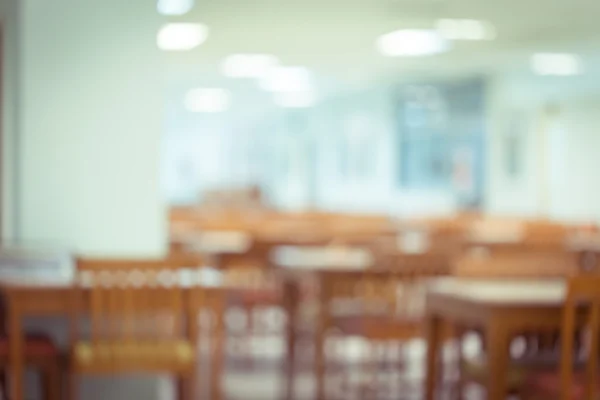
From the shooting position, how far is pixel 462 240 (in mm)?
8891

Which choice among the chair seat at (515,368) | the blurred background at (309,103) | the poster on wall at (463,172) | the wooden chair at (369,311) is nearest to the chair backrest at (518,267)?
the wooden chair at (369,311)

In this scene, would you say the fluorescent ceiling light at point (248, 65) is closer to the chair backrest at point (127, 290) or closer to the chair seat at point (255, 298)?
the chair seat at point (255, 298)

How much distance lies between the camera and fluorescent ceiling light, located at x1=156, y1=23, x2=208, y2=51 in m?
10.6

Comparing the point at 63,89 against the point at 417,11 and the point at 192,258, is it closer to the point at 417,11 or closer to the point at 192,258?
the point at 192,258

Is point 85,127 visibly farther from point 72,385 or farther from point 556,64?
point 556,64

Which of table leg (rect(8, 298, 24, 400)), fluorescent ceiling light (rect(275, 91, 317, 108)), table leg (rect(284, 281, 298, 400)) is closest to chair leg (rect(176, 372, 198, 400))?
table leg (rect(8, 298, 24, 400))

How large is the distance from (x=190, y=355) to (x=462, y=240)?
3.78 meters

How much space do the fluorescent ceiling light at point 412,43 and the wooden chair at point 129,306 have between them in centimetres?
600

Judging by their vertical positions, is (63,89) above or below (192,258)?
above

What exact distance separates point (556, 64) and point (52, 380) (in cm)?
978

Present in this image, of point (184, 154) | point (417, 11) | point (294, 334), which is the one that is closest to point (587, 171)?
point (417, 11)

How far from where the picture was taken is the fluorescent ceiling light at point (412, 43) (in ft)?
37.1

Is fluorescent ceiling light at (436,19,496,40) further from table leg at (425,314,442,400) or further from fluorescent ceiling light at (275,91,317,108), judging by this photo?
fluorescent ceiling light at (275,91,317,108)

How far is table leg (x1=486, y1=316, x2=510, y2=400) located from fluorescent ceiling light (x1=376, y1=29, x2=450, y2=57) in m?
6.26
